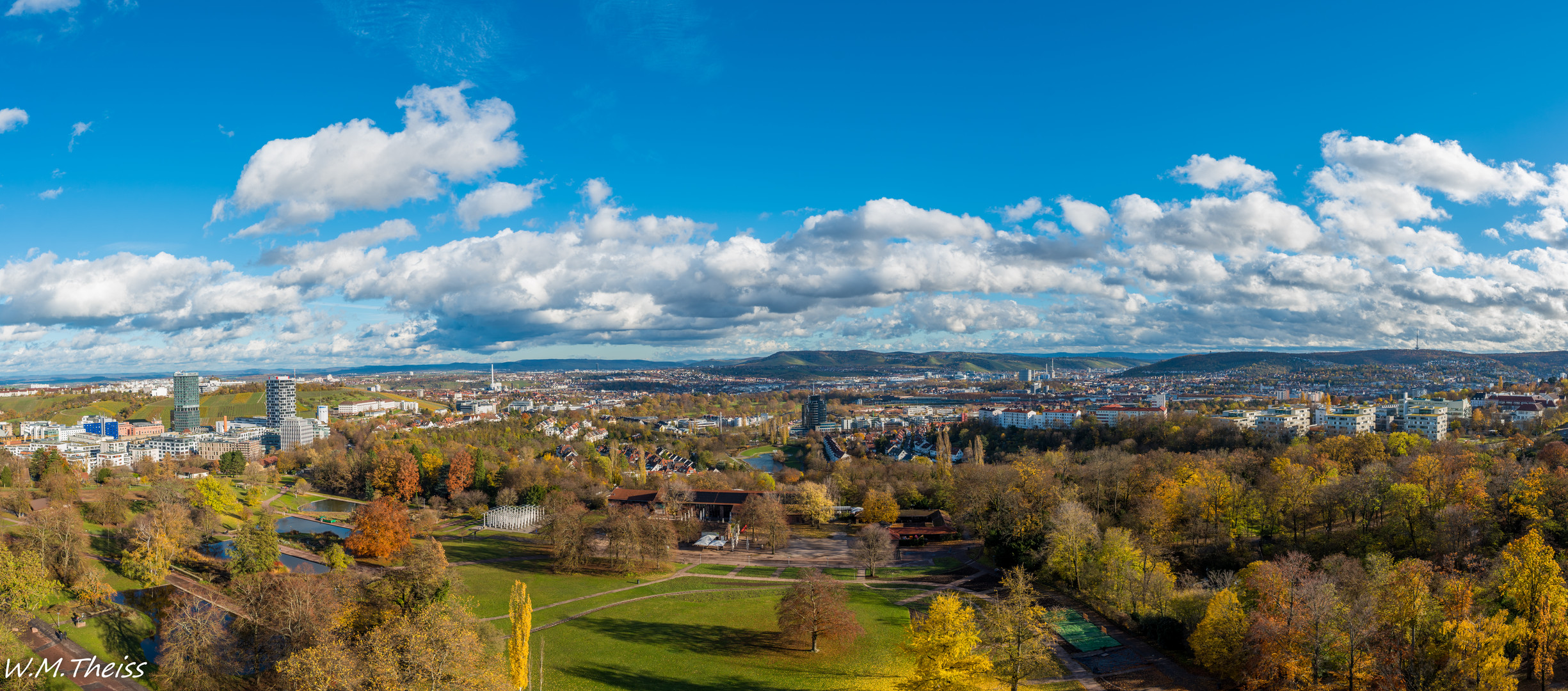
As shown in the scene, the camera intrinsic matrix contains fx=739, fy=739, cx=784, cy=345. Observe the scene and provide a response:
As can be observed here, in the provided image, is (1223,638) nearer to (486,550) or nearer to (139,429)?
(486,550)

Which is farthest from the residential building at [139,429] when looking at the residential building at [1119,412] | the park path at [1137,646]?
the residential building at [1119,412]

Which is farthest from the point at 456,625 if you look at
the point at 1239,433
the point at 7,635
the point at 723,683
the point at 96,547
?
the point at 1239,433

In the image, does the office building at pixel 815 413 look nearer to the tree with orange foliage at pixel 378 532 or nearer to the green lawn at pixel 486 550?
the green lawn at pixel 486 550

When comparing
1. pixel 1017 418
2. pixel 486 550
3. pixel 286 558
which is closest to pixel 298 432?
pixel 286 558

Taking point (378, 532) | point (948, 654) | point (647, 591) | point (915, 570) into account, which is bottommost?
point (915, 570)

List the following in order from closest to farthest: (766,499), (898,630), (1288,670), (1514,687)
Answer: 1. (1514,687)
2. (1288,670)
3. (898,630)
4. (766,499)

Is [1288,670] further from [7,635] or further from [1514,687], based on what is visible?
[7,635]
